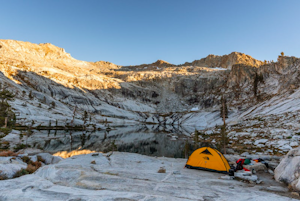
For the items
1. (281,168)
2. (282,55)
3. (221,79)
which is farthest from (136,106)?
(281,168)

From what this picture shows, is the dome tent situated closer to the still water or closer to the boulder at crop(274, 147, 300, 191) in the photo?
the boulder at crop(274, 147, 300, 191)

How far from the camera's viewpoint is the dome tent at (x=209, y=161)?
1382 cm

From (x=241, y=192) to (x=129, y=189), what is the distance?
6.21 metres

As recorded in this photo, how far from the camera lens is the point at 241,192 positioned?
28.0 feet

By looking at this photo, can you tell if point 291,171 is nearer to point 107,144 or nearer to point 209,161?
point 209,161

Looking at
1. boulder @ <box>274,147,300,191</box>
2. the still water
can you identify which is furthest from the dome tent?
the still water

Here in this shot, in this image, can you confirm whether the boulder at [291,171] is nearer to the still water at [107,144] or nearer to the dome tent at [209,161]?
the dome tent at [209,161]

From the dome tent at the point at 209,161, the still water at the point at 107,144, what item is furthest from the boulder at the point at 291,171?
the still water at the point at 107,144

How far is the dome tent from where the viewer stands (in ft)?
45.3

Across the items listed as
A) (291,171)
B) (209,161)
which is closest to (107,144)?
(209,161)

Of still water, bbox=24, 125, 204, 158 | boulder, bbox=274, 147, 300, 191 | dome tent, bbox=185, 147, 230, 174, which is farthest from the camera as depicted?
still water, bbox=24, 125, 204, 158

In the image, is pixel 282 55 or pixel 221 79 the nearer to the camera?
pixel 282 55

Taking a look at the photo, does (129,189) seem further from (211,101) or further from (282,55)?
(211,101)

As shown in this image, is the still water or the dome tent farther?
the still water
